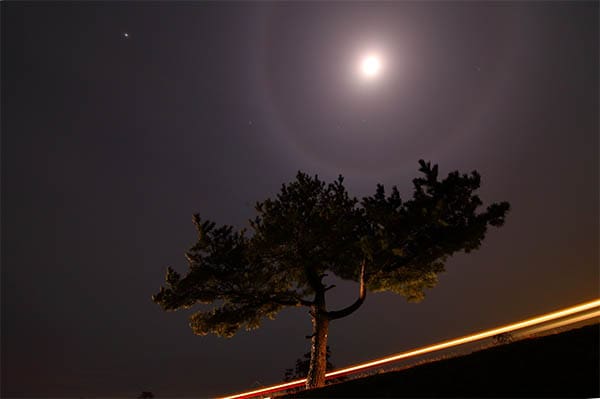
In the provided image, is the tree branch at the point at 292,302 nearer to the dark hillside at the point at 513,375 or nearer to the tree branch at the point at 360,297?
the tree branch at the point at 360,297

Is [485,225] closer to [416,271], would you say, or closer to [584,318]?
[416,271]

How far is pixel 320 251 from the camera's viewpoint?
1522 centimetres

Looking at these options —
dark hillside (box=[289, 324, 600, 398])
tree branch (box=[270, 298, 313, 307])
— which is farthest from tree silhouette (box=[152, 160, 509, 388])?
dark hillside (box=[289, 324, 600, 398])

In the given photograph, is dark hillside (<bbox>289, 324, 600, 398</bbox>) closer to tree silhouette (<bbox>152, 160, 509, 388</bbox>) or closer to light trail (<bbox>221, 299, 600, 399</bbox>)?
light trail (<bbox>221, 299, 600, 399</bbox>)

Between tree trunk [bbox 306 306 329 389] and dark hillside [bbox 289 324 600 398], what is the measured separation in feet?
18.4

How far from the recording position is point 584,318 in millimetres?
8938

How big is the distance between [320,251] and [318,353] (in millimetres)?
4512

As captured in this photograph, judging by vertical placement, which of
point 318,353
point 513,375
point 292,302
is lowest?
point 318,353

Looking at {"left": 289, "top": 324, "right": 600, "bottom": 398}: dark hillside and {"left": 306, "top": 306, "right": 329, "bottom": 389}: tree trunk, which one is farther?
{"left": 306, "top": 306, "right": 329, "bottom": 389}: tree trunk

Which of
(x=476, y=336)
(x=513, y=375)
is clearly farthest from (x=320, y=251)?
(x=513, y=375)

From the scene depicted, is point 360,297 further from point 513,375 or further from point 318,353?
point 513,375

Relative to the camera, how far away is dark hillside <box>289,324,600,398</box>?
18.2ft

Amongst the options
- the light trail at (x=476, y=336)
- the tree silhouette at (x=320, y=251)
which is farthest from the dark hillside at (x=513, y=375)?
the tree silhouette at (x=320, y=251)

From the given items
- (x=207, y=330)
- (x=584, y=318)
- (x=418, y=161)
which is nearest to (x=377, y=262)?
(x=418, y=161)
